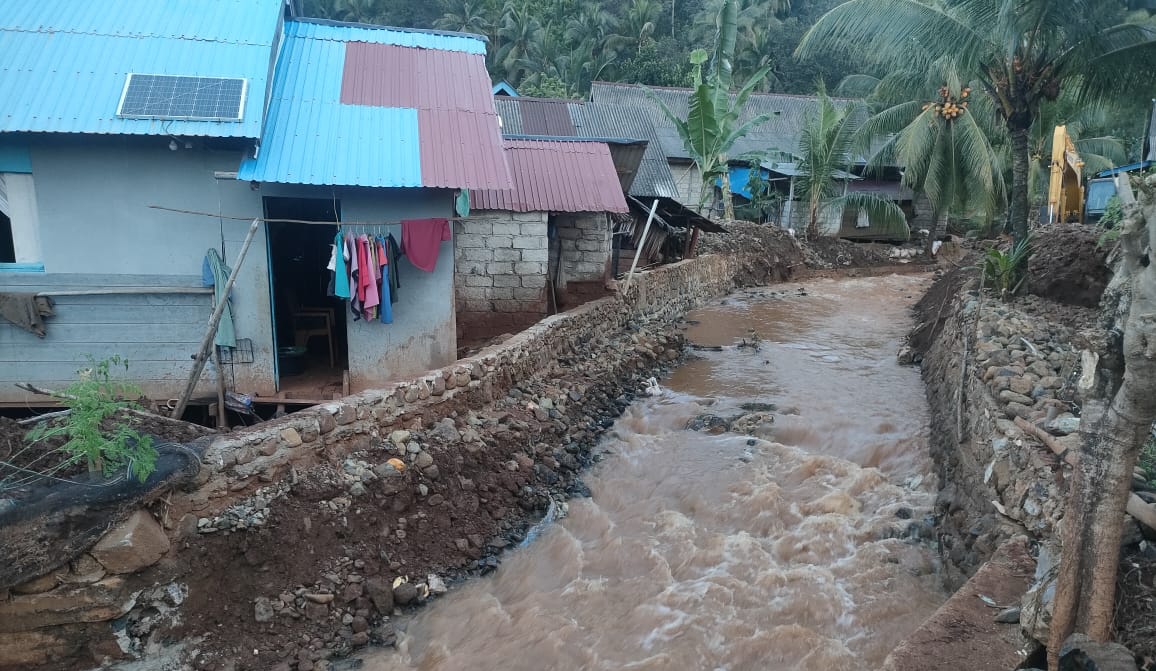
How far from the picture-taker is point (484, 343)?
Result: 982cm

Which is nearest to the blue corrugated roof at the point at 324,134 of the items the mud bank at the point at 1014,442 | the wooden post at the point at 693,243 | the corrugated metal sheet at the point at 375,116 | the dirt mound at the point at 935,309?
the corrugated metal sheet at the point at 375,116

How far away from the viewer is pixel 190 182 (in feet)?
24.3

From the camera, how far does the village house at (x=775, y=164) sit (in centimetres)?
2480

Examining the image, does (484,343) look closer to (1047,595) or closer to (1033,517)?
(1033,517)

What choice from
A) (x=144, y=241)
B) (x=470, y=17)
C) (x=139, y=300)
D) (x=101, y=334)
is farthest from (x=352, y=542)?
(x=470, y=17)

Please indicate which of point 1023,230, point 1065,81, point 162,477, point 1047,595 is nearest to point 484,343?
point 162,477

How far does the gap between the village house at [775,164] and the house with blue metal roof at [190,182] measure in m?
17.2

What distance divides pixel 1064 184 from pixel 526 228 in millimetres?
13880

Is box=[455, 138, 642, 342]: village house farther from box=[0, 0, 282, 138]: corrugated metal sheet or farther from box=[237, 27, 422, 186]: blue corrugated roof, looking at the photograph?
box=[0, 0, 282, 138]: corrugated metal sheet

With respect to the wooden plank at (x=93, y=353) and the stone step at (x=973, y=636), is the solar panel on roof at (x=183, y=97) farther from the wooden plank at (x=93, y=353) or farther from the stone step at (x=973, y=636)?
the stone step at (x=973, y=636)

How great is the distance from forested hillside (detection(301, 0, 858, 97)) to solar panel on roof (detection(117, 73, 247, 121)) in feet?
90.1

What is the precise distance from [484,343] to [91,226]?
4.67m

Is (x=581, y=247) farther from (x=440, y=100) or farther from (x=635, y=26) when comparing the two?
(x=635, y=26)

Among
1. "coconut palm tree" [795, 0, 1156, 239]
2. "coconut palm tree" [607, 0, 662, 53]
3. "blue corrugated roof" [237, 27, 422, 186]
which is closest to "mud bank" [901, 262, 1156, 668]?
"coconut palm tree" [795, 0, 1156, 239]
